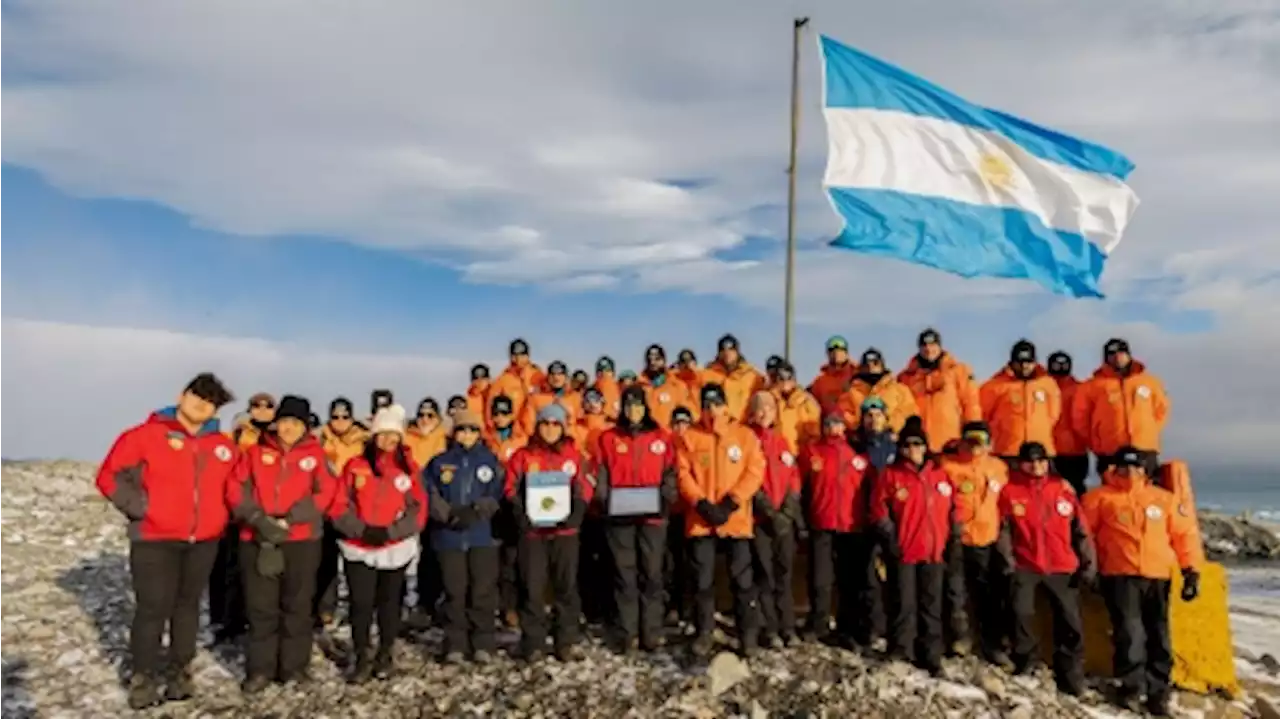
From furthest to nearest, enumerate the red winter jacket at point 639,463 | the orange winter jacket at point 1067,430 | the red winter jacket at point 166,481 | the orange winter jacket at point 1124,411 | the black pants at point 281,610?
the orange winter jacket at point 1067,430 → the orange winter jacket at point 1124,411 → the red winter jacket at point 639,463 → the black pants at point 281,610 → the red winter jacket at point 166,481

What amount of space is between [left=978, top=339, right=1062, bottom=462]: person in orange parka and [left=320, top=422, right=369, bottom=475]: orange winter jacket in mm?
7089

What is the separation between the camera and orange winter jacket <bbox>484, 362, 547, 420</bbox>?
12.9 metres

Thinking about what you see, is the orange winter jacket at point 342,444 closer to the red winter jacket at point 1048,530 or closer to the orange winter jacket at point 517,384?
the orange winter jacket at point 517,384

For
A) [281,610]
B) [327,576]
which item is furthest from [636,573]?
[327,576]

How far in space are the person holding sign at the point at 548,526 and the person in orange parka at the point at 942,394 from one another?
4117mm

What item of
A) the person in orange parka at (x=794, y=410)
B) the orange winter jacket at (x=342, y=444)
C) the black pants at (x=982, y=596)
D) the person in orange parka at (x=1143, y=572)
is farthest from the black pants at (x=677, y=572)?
the person in orange parka at (x=1143, y=572)

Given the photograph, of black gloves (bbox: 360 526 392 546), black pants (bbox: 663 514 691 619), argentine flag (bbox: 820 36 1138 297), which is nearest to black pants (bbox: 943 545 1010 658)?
black pants (bbox: 663 514 691 619)

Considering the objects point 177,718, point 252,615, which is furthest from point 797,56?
point 177,718

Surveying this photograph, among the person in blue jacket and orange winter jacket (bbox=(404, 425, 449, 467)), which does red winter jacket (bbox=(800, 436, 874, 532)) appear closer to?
the person in blue jacket

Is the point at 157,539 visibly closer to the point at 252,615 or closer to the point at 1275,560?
the point at 252,615

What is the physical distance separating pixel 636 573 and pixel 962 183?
7421 millimetres

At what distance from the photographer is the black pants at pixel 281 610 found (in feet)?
28.3

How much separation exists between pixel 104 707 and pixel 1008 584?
834 centimetres

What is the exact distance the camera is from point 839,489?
32.0ft
